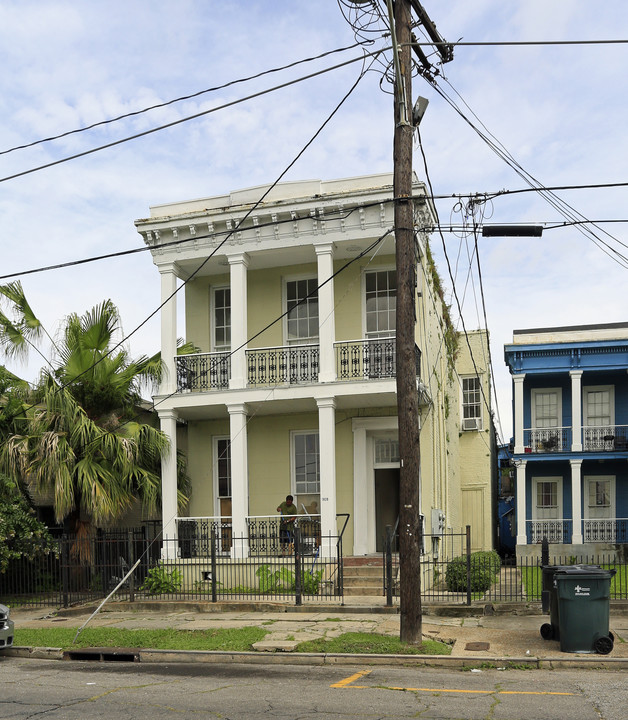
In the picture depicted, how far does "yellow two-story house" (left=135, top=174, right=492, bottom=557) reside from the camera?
61.9 feet

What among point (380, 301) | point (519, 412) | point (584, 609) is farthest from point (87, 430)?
point (519, 412)

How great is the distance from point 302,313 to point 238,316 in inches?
84.1

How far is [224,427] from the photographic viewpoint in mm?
21406

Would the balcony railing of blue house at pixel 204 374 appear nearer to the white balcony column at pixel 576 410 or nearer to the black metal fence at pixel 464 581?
the black metal fence at pixel 464 581

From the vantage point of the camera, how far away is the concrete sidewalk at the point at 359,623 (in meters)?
11.2

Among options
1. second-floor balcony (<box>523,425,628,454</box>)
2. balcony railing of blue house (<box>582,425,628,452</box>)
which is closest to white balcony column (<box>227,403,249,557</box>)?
second-floor balcony (<box>523,425,628,454</box>)

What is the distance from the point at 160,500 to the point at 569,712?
13885 millimetres

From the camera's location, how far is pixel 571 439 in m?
29.6

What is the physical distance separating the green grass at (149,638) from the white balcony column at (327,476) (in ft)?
15.9

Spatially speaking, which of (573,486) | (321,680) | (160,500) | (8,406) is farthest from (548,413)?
(321,680)

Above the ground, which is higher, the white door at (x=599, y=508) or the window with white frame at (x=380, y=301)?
the window with white frame at (x=380, y=301)

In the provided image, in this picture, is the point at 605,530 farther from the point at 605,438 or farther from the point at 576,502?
the point at 605,438

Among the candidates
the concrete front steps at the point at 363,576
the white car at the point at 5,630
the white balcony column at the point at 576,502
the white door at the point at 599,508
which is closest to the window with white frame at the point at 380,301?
the concrete front steps at the point at 363,576

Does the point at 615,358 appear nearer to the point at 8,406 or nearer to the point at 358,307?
the point at 358,307
